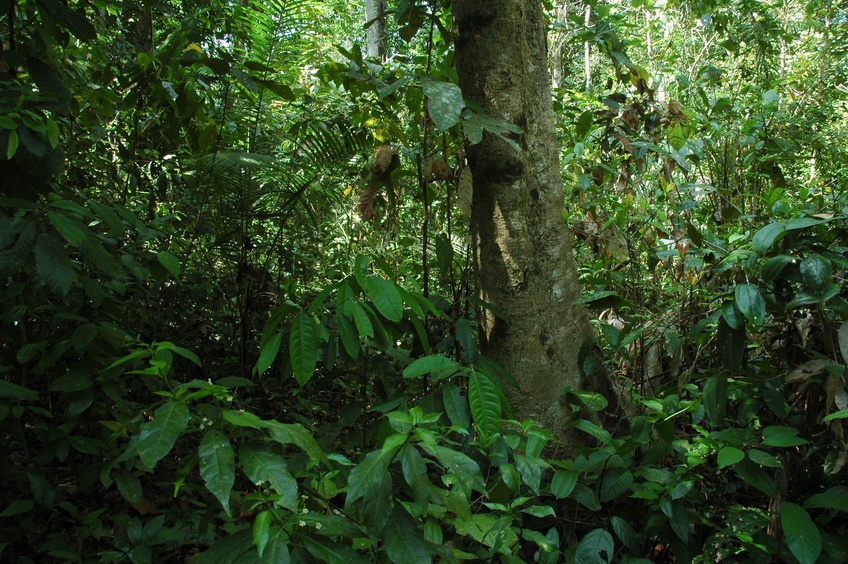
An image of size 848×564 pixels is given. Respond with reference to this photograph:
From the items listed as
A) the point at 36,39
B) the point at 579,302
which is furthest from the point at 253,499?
the point at 36,39

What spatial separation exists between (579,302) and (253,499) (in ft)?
4.34

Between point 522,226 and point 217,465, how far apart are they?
4.55 feet

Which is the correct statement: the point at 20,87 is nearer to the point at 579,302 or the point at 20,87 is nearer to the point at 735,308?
the point at 579,302

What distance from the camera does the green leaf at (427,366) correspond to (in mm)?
1611

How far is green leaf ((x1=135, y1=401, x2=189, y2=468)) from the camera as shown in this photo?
120 cm

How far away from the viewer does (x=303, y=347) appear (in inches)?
66.9

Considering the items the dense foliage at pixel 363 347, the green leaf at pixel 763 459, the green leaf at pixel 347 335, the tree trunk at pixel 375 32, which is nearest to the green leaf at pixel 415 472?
the dense foliage at pixel 363 347

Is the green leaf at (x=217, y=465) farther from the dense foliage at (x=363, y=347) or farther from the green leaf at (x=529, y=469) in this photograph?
the green leaf at (x=529, y=469)

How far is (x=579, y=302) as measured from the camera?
7.26ft

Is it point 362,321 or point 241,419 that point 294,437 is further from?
point 362,321

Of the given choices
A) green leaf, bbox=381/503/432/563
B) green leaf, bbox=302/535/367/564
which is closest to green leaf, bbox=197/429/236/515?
green leaf, bbox=302/535/367/564

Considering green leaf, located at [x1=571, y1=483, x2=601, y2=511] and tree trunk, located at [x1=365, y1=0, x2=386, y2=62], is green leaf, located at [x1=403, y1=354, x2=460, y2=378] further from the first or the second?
tree trunk, located at [x1=365, y1=0, x2=386, y2=62]

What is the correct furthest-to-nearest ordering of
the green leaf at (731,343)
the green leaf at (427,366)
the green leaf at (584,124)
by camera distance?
the green leaf at (584,124) → the green leaf at (731,343) → the green leaf at (427,366)

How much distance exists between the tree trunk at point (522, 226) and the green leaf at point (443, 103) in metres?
0.39
